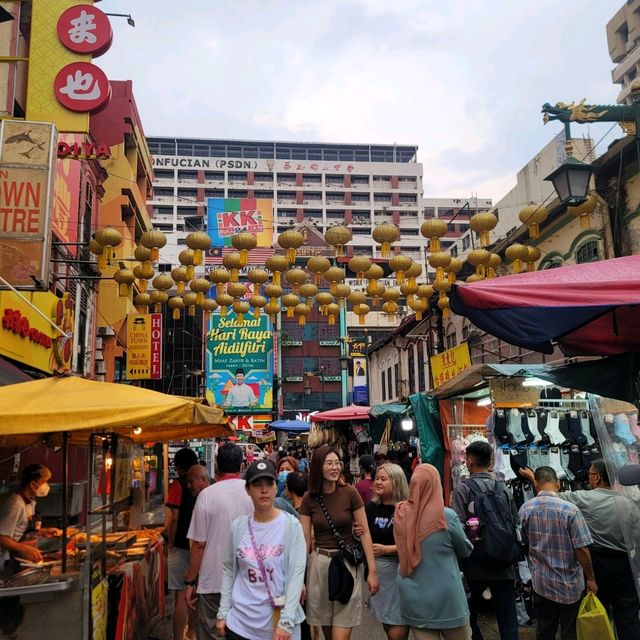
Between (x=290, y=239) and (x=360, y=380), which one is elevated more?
(x=290, y=239)

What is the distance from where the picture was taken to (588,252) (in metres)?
15.3

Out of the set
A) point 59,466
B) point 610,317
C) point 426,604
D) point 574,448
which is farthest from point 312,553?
point 59,466

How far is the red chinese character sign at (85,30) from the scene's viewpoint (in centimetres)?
1073

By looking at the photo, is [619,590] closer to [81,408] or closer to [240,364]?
[81,408]

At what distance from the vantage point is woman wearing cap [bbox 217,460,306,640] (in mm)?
3871

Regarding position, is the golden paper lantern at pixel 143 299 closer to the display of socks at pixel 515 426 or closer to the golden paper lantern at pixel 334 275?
the golden paper lantern at pixel 334 275

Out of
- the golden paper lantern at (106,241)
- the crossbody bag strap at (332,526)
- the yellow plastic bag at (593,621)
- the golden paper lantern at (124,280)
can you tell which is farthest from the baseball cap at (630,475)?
the golden paper lantern at (124,280)

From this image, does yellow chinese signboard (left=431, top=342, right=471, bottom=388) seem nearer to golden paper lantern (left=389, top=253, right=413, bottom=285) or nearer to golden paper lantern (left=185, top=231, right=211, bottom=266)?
golden paper lantern (left=389, top=253, right=413, bottom=285)

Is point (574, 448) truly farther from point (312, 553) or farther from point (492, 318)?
point (492, 318)

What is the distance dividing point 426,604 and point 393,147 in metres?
95.7

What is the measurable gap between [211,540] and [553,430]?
5.47 meters

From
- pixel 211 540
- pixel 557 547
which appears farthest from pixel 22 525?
pixel 557 547

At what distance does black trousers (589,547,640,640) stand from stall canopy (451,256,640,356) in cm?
208

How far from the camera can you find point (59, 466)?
46.7ft
